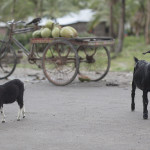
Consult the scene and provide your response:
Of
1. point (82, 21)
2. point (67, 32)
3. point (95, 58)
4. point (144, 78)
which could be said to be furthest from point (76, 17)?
A: point (144, 78)

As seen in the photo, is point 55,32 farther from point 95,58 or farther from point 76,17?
point 76,17

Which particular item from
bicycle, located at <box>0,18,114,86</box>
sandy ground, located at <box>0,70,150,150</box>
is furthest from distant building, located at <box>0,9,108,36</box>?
sandy ground, located at <box>0,70,150,150</box>

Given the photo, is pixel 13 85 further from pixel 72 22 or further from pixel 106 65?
pixel 72 22

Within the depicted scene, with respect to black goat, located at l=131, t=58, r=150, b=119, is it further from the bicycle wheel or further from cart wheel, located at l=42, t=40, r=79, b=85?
the bicycle wheel

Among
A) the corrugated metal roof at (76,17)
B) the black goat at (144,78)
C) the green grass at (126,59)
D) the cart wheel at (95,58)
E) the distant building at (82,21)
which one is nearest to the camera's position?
the black goat at (144,78)

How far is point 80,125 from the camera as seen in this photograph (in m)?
5.77

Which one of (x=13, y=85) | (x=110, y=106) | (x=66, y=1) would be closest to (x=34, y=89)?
(x=110, y=106)

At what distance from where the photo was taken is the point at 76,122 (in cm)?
598

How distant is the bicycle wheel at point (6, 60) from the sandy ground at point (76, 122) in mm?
1729

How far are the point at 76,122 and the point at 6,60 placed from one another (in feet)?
19.2

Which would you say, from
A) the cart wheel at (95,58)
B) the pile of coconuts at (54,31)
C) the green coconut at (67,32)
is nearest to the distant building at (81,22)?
the cart wheel at (95,58)

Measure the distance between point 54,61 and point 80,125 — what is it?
14.5 ft

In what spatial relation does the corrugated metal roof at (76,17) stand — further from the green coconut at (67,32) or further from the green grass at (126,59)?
the green coconut at (67,32)

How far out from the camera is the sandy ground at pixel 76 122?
15.8 feet
